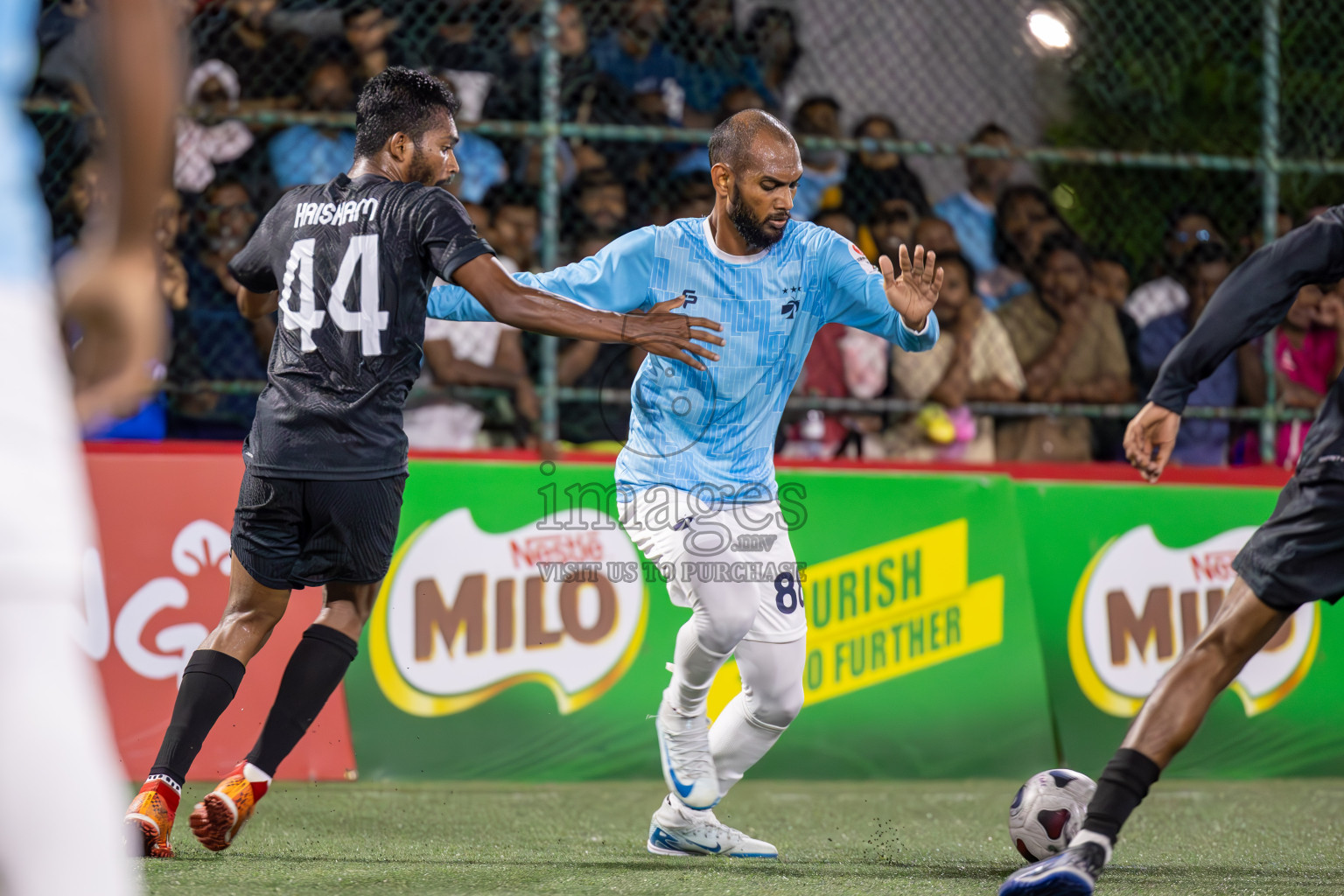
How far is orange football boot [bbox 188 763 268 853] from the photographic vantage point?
4012 mm

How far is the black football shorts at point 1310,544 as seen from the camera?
3.47 m

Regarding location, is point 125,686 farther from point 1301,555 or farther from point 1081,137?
point 1081,137

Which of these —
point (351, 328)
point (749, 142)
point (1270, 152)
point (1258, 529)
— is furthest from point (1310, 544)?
Answer: point (1270, 152)

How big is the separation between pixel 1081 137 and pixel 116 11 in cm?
831

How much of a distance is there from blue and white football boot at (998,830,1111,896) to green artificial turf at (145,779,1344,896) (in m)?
0.63

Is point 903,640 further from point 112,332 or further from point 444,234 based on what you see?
point 112,332

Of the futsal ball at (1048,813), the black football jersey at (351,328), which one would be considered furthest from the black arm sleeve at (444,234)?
the futsal ball at (1048,813)

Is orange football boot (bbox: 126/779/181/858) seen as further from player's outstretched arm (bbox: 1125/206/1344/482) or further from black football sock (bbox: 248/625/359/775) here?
player's outstretched arm (bbox: 1125/206/1344/482)

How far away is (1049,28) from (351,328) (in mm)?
5767

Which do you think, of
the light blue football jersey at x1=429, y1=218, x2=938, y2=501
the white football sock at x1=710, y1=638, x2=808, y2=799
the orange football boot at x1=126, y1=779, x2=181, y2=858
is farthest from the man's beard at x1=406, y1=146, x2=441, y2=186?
the orange football boot at x1=126, y1=779, x2=181, y2=858

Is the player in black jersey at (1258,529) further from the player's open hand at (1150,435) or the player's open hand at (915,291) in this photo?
the player's open hand at (915,291)

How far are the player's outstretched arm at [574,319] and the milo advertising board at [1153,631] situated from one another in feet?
9.37

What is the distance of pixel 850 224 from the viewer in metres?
7.81

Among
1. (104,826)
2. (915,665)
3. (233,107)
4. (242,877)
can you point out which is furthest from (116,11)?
(233,107)
